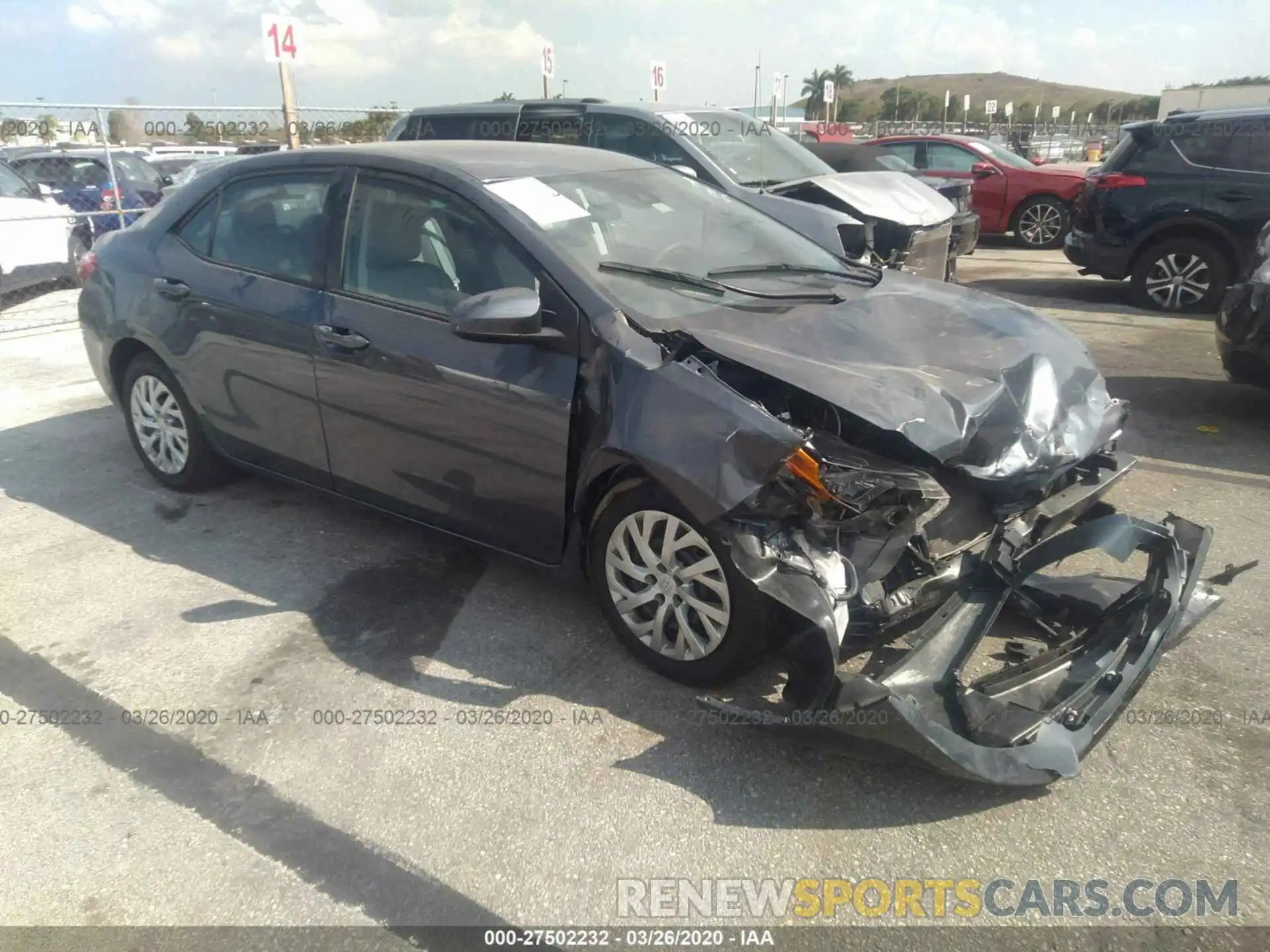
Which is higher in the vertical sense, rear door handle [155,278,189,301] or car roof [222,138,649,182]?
car roof [222,138,649,182]

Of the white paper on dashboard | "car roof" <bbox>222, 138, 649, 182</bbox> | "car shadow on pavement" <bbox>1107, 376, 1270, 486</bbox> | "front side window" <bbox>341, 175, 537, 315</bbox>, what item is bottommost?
"car shadow on pavement" <bbox>1107, 376, 1270, 486</bbox>

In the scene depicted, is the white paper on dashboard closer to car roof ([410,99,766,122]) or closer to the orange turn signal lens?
the orange turn signal lens

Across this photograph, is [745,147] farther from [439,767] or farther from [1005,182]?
[439,767]

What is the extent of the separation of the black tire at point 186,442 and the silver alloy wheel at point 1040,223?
1212cm

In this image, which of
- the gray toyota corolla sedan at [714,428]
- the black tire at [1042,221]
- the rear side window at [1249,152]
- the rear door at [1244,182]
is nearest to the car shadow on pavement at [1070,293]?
the rear door at [1244,182]

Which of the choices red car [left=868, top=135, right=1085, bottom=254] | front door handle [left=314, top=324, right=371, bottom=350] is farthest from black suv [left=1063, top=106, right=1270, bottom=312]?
front door handle [left=314, top=324, right=371, bottom=350]

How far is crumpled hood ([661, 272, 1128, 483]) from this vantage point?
309cm

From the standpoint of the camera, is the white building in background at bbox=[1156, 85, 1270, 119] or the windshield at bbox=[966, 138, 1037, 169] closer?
the windshield at bbox=[966, 138, 1037, 169]

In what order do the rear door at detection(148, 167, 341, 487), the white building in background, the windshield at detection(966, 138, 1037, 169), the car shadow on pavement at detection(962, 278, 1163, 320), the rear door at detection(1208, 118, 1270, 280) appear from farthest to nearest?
the white building in background
the windshield at detection(966, 138, 1037, 169)
the car shadow on pavement at detection(962, 278, 1163, 320)
the rear door at detection(1208, 118, 1270, 280)
the rear door at detection(148, 167, 341, 487)

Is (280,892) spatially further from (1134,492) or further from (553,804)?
(1134,492)

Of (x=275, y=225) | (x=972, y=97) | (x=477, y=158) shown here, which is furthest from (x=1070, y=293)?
(x=972, y=97)

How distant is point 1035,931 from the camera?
2412 mm

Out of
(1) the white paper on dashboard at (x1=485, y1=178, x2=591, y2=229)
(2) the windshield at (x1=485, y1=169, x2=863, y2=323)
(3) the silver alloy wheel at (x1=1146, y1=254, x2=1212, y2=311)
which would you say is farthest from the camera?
(3) the silver alloy wheel at (x1=1146, y1=254, x2=1212, y2=311)

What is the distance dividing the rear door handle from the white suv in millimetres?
6250
